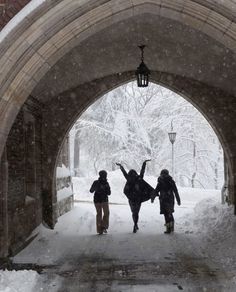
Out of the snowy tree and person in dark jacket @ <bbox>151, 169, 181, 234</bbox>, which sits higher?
the snowy tree

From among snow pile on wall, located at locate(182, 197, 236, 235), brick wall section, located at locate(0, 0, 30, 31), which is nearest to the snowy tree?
snow pile on wall, located at locate(182, 197, 236, 235)

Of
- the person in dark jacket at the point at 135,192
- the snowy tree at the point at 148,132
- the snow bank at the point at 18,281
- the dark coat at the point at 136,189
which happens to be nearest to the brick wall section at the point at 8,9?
the snow bank at the point at 18,281

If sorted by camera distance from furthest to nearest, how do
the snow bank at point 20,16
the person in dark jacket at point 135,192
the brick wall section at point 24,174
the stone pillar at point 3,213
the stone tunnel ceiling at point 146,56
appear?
1. the person in dark jacket at point 135,192
2. the stone tunnel ceiling at point 146,56
3. the brick wall section at point 24,174
4. the stone pillar at point 3,213
5. the snow bank at point 20,16

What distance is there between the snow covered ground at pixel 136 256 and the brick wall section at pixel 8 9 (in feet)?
10.6

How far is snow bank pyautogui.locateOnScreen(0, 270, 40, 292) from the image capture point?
6223 mm

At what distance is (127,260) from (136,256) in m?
0.37

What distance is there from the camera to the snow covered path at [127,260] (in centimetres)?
684

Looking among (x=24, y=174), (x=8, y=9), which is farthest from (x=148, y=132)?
(x=8, y=9)

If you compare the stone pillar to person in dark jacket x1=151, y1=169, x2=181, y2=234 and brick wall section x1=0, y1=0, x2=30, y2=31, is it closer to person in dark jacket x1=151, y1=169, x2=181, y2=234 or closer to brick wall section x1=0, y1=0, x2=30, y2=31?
brick wall section x1=0, y1=0, x2=30, y2=31

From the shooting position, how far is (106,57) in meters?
11.1

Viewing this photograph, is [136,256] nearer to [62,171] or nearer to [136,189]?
[136,189]

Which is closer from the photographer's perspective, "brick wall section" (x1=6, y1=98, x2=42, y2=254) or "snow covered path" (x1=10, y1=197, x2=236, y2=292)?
"snow covered path" (x1=10, y1=197, x2=236, y2=292)

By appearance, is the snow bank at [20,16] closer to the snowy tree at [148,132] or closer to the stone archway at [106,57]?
the stone archway at [106,57]

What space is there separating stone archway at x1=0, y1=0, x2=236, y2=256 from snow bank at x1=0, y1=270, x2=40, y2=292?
180 cm
